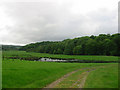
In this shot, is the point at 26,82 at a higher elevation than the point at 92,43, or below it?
below

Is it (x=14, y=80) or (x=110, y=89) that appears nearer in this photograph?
(x=110, y=89)

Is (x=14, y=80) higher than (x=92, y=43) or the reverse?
the reverse

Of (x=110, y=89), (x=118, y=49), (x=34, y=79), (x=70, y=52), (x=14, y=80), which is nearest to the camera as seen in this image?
(x=110, y=89)

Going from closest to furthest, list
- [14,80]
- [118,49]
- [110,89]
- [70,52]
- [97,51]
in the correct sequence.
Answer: [110,89] < [14,80] < [118,49] < [97,51] < [70,52]

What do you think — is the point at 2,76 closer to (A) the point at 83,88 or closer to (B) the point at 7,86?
(B) the point at 7,86

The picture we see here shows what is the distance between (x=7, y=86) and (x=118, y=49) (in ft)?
→ 355

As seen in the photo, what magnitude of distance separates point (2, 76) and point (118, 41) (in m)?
112

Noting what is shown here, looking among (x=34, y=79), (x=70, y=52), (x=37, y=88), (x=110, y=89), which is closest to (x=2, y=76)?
(x=34, y=79)

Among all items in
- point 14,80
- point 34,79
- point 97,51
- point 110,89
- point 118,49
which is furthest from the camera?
point 97,51

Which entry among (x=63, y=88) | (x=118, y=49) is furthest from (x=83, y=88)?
(x=118, y=49)

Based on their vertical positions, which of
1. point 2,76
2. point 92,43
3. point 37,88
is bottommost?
point 37,88

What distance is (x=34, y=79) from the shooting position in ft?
77.6

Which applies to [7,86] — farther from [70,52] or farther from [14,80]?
[70,52]

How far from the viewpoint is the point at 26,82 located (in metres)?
21.5
